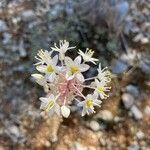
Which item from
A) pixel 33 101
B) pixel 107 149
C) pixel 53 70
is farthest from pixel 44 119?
pixel 53 70

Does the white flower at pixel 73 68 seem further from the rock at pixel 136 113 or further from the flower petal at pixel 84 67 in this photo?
the rock at pixel 136 113

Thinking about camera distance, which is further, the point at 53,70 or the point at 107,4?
the point at 107,4

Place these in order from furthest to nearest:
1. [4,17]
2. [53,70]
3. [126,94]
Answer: [4,17], [126,94], [53,70]

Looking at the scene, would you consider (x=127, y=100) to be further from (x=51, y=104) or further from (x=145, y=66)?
(x=51, y=104)

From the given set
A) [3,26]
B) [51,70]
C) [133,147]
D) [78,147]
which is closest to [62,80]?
[51,70]

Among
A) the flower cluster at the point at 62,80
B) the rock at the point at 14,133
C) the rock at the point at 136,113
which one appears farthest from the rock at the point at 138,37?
the flower cluster at the point at 62,80

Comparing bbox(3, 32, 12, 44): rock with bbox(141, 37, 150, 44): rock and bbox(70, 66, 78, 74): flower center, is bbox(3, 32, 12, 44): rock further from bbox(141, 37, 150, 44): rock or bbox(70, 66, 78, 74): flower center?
bbox(70, 66, 78, 74): flower center

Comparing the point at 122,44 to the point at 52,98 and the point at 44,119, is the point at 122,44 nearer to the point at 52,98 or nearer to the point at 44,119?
the point at 44,119
